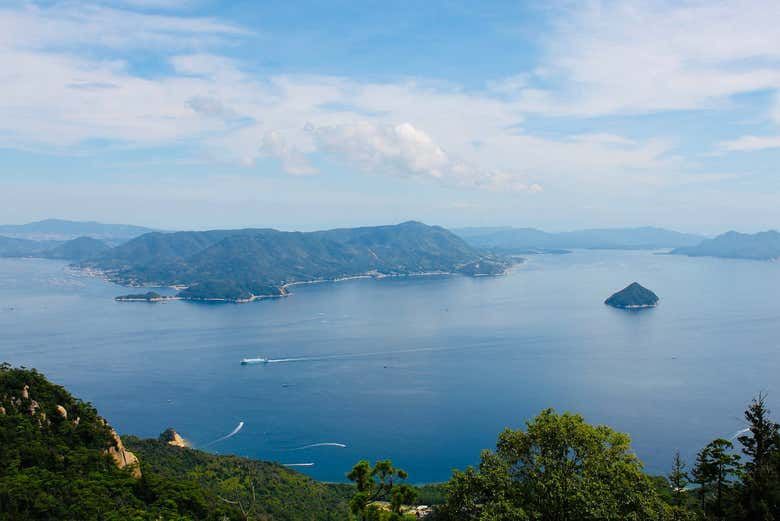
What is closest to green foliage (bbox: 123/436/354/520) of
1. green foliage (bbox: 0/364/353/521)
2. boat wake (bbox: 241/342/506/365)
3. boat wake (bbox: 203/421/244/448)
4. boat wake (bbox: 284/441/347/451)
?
green foliage (bbox: 0/364/353/521)

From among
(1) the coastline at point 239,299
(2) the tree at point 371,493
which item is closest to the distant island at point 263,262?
(1) the coastline at point 239,299

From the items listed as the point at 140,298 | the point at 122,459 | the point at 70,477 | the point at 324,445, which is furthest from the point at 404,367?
the point at 140,298

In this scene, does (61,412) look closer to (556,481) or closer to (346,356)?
(556,481)

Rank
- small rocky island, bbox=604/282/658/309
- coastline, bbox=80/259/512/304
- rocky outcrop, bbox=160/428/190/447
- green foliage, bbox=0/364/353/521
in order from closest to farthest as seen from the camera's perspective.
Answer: green foliage, bbox=0/364/353/521
rocky outcrop, bbox=160/428/190/447
small rocky island, bbox=604/282/658/309
coastline, bbox=80/259/512/304

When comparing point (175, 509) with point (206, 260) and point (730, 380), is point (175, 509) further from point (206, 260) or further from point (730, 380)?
point (206, 260)

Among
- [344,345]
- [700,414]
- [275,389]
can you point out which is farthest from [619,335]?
[275,389]

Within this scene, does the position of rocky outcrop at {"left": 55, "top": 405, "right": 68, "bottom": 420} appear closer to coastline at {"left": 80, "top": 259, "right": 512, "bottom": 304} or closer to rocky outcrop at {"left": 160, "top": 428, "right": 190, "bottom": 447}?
rocky outcrop at {"left": 160, "top": 428, "right": 190, "bottom": 447}

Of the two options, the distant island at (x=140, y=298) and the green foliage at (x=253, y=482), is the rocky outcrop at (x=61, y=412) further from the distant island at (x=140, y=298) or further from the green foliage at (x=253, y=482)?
the distant island at (x=140, y=298)
